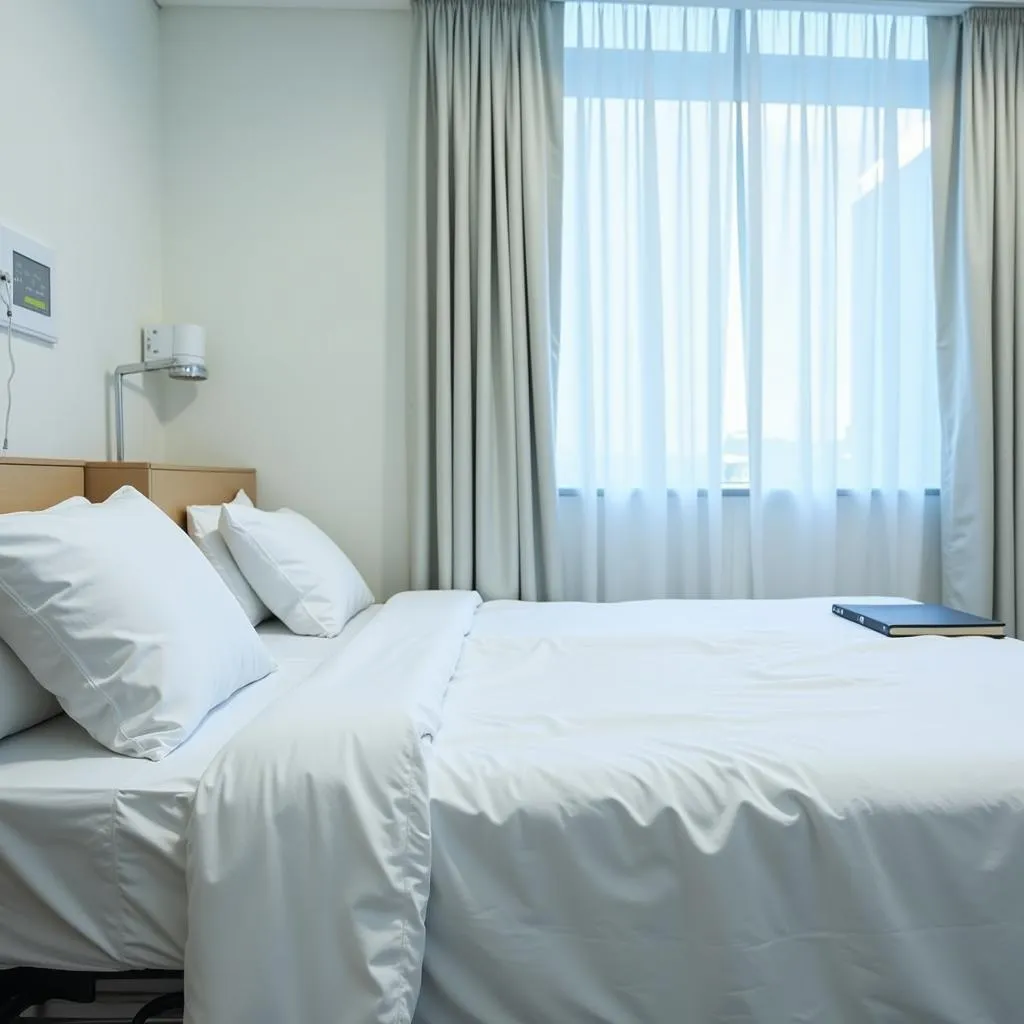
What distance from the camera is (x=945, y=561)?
2762 millimetres

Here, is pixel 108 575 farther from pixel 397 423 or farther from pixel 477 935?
pixel 397 423

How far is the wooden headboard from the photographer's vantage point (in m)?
1.56

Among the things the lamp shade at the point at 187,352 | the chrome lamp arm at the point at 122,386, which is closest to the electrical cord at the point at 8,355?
the chrome lamp arm at the point at 122,386

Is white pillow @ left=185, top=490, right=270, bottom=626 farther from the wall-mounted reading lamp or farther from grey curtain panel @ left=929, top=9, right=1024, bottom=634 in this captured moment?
grey curtain panel @ left=929, top=9, right=1024, bottom=634

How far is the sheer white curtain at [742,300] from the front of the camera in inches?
106

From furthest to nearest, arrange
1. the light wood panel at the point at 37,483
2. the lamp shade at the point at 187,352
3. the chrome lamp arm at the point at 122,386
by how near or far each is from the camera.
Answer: the lamp shade at the point at 187,352
the chrome lamp arm at the point at 122,386
the light wood panel at the point at 37,483

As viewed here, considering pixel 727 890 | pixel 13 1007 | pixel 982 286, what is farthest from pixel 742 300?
pixel 13 1007

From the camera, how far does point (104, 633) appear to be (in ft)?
3.75

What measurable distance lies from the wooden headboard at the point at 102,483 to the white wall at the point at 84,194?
19 cm

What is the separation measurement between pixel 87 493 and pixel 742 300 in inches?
86.3

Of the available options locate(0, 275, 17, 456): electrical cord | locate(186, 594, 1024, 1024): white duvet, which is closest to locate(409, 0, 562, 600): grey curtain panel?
locate(0, 275, 17, 456): electrical cord

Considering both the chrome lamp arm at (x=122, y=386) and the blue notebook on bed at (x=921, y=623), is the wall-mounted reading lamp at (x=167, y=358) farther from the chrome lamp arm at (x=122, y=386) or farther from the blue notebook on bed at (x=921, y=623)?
the blue notebook on bed at (x=921, y=623)

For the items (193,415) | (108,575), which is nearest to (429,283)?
(193,415)

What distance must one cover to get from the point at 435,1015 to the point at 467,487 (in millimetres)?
1783
